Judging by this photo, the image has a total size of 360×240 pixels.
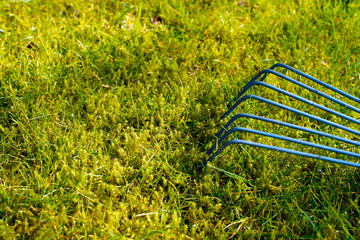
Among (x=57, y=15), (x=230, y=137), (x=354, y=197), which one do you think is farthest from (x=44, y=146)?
(x=354, y=197)

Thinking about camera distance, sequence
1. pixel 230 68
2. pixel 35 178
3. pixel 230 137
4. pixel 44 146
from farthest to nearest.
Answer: pixel 230 68
pixel 230 137
pixel 44 146
pixel 35 178

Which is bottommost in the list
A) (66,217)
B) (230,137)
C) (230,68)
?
(66,217)

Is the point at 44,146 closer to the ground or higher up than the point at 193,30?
closer to the ground

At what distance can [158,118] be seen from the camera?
2441 mm

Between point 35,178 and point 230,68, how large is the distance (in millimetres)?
1723

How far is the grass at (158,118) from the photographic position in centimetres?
191

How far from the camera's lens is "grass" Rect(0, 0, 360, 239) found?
6.26 ft

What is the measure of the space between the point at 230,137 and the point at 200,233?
0.70m

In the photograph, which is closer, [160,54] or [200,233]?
[200,233]

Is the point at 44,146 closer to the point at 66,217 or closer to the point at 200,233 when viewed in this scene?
the point at 66,217

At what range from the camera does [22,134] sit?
2.21 meters

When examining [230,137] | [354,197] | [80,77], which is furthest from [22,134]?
[354,197]

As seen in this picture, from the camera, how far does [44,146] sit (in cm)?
213

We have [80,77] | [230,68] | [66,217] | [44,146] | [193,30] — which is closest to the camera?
[66,217]
